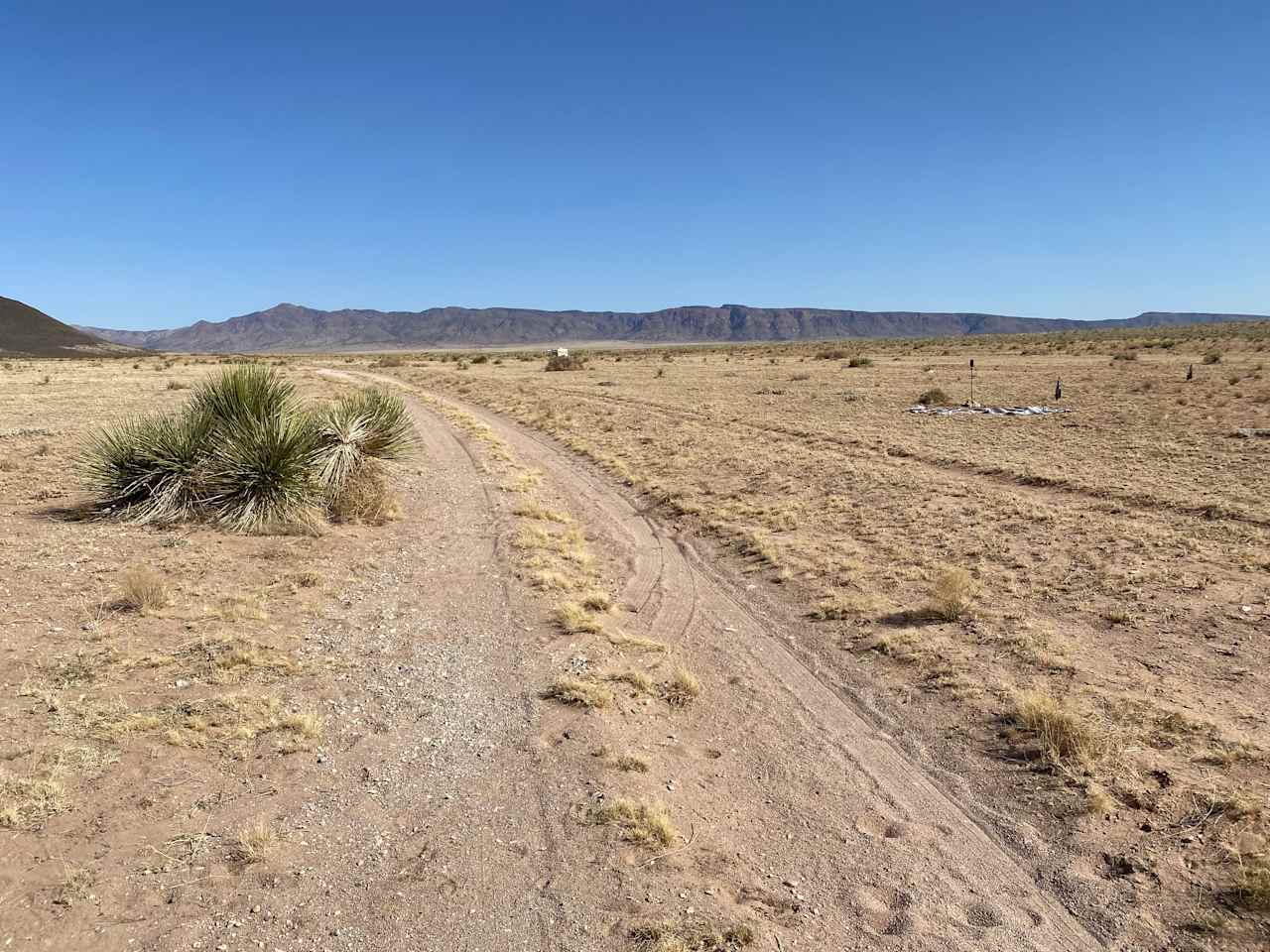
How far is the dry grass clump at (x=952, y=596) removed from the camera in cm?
828

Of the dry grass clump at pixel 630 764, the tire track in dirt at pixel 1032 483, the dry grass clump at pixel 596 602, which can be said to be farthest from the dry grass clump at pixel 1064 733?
the tire track in dirt at pixel 1032 483

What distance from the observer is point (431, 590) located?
8.93 meters

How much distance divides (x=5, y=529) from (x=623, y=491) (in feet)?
31.5

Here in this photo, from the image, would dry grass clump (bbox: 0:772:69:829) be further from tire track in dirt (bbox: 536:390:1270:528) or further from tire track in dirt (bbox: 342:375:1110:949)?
tire track in dirt (bbox: 536:390:1270:528)

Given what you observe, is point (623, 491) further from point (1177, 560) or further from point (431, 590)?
point (1177, 560)

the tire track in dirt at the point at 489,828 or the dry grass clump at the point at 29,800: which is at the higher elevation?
the dry grass clump at the point at 29,800

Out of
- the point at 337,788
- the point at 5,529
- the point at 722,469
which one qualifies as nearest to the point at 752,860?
the point at 337,788

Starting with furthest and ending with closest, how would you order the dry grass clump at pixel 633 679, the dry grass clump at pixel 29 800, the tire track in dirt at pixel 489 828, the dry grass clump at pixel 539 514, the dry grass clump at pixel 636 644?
the dry grass clump at pixel 539 514
the dry grass clump at pixel 636 644
the dry grass clump at pixel 633 679
the dry grass clump at pixel 29 800
the tire track in dirt at pixel 489 828

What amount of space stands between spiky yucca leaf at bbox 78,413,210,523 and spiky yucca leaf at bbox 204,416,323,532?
26 cm

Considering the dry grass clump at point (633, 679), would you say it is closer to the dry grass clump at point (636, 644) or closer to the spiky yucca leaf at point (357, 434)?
the dry grass clump at point (636, 644)

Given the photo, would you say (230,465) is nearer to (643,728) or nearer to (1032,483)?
(643,728)

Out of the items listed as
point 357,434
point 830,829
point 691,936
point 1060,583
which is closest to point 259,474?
point 357,434

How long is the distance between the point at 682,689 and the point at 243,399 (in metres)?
8.24

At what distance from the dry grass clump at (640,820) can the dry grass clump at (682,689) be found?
63.4 inches
